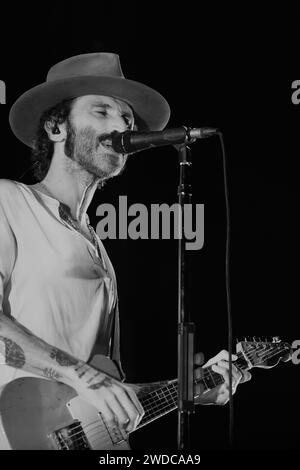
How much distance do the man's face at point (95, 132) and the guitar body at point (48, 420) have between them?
769 millimetres

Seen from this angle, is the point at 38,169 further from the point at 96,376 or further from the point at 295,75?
the point at 295,75

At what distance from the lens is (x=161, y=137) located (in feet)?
5.72

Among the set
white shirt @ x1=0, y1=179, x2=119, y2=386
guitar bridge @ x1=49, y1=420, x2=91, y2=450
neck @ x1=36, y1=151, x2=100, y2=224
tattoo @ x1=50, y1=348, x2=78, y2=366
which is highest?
neck @ x1=36, y1=151, x2=100, y2=224

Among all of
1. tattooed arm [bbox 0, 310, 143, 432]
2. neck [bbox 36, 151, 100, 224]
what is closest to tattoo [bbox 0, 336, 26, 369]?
tattooed arm [bbox 0, 310, 143, 432]

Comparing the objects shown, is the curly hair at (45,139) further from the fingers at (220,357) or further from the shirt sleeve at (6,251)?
the fingers at (220,357)

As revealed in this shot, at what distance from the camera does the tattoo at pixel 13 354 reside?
1885mm

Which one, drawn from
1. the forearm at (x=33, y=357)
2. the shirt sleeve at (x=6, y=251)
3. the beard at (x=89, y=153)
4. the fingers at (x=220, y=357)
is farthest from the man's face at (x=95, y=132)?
the fingers at (x=220, y=357)

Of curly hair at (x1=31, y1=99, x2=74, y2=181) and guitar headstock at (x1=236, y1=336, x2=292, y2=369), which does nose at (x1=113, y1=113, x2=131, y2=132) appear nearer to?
curly hair at (x1=31, y1=99, x2=74, y2=181)

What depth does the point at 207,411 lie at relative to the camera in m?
2.36

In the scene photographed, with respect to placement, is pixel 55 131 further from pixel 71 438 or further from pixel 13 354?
pixel 71 438

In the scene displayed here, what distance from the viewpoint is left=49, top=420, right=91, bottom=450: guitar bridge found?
6.04 ft

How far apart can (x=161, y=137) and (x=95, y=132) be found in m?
0.52

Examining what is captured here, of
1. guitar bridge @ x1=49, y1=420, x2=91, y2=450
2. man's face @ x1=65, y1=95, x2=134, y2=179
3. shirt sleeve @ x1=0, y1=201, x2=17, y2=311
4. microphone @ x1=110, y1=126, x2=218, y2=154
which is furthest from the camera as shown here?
man's face @ x1=65, y1=95, x2=134, y2=179

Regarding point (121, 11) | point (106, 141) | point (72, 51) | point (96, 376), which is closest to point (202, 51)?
point (121, 11)
